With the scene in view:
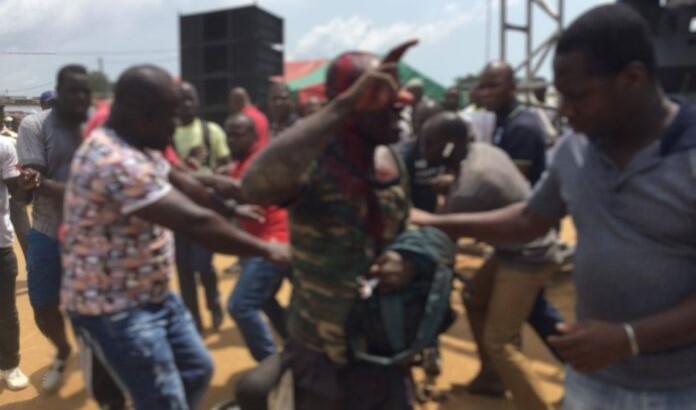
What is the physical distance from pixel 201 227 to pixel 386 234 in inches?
27.3

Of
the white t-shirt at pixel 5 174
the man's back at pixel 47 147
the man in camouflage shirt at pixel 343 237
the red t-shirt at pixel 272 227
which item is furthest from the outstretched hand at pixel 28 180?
the man in camouflage shirt at pixel 343 237

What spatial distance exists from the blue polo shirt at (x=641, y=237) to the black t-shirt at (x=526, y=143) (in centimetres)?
212

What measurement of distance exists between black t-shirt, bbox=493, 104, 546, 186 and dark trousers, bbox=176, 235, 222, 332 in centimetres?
229

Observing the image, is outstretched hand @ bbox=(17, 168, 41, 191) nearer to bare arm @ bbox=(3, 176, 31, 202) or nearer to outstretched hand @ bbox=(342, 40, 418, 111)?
bare arm @ bbox=(3, 176, 31, 202)

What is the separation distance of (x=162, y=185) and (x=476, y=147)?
1.60 metres

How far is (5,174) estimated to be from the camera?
3.42 m

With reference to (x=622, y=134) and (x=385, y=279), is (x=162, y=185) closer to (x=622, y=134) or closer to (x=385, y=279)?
(x=385, y=279)

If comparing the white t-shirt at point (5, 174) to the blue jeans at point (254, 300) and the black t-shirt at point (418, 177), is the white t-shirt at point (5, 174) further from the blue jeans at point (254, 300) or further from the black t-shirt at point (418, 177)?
the black t-shirt at point (418, 177)

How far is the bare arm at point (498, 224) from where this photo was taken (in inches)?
77.4

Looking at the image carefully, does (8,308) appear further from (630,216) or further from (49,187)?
(630,216)

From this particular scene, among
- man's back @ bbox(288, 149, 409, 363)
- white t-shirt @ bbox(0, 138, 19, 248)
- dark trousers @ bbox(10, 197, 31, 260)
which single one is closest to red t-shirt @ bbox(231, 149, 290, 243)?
white t-shirt @ bbox(0, 138, 19, 248)

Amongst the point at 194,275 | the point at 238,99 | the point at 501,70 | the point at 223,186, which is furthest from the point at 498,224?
the point at 238,99

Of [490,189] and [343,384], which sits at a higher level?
[490,189]

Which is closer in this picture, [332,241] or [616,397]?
[616,397]
